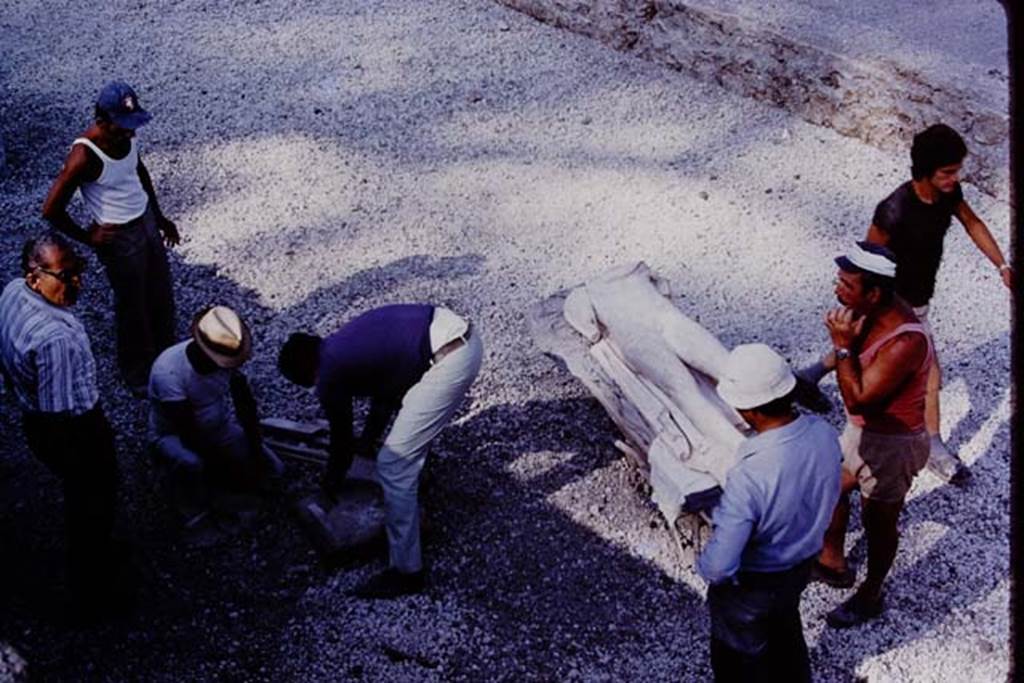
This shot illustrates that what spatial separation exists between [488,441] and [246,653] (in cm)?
174

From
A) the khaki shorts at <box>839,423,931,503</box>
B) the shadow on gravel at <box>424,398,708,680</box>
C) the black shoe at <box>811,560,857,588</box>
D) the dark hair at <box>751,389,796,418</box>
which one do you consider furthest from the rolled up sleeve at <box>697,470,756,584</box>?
the black shoe at <box>811,560,857,588</box>

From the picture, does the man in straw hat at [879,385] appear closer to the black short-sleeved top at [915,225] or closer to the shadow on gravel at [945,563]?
the shadow on gravel at [945,563]

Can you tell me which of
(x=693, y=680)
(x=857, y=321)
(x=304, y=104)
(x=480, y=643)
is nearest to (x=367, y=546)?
(x=480, y=643)

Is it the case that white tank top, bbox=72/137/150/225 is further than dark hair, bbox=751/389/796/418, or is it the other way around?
white tank top, bbox=72/137/150/225

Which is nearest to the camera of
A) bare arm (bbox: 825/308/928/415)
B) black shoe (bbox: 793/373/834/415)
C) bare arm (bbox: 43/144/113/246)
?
bare arm (bbox: 825/308/928/415)

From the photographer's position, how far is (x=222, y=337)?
4.70m

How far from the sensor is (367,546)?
16.7 feet

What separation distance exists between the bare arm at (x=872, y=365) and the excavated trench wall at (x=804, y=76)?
3705 millimetres

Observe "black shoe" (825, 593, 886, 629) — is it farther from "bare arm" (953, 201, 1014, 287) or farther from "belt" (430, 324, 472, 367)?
"belt" (430, 324, 472, 367)

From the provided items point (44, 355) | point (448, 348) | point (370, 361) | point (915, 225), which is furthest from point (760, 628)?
point (44, 355)

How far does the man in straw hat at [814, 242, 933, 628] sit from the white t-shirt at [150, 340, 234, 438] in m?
2.69

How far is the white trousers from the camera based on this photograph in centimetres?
477

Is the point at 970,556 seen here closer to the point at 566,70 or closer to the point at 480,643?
the point at 480,643

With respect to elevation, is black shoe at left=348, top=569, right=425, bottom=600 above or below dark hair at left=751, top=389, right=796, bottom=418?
below
